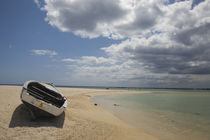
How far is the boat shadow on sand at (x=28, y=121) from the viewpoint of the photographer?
7000mm

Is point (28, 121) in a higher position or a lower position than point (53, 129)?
higher

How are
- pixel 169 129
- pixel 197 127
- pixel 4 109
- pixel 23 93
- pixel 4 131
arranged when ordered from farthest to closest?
1. pixel 197 127
2. pixel 169 129
3. pixel 4 109
4. pixel 23 93
5. pixel 4 131

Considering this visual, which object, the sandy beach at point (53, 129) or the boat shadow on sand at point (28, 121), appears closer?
the sandy beach at point (53, 129)

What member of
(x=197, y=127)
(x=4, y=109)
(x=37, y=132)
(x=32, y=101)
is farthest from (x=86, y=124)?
(x=197, y=127)

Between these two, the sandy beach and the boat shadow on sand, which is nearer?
the sandy beach

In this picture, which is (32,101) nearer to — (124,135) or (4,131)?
(4,131)

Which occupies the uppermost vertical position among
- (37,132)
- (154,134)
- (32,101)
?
(32,101)

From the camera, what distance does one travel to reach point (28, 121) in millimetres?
7355

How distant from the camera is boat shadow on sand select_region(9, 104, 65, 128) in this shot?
700cm

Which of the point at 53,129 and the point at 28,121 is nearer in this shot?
the point at 53,129

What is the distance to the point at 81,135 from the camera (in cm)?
708

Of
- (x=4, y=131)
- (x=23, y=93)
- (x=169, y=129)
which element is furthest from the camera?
(x=169, y=129)

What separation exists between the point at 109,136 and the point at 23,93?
532cm

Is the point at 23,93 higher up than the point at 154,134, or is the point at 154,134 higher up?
the point at 23,93
